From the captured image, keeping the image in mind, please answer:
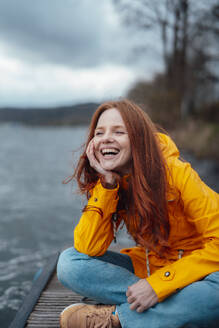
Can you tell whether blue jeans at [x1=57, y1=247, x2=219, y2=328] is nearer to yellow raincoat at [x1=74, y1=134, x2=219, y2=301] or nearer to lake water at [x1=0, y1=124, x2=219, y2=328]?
yellow raincoat at [x1=74, y1=134, x2=219, y2=301]

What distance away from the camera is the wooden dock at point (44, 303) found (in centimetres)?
187

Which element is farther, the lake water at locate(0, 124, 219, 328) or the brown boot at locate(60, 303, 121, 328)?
the lake water at locate(0, 124, 219, 328)

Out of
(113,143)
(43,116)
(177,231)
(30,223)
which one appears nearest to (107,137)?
(113,143)

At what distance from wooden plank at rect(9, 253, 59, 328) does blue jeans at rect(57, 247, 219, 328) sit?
43 cm

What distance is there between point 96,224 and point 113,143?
44cm

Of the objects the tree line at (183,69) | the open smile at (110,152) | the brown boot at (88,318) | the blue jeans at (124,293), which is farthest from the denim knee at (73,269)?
the tree line at (183,69)

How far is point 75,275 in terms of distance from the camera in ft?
5.34

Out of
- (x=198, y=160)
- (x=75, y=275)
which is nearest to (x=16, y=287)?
(x=75, y=275)

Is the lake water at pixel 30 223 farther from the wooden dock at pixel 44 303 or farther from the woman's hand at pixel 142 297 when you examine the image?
the woman's hand at pixel 142 297

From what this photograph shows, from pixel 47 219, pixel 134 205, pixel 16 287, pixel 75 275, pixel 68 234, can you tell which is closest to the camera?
pixel 75 275

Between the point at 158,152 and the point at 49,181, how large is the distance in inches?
348

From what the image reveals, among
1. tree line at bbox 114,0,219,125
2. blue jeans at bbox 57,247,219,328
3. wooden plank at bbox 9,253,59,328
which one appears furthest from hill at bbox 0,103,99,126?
blue jeans at bbox 57,247,219,328

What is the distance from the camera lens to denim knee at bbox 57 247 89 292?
1.62 meters

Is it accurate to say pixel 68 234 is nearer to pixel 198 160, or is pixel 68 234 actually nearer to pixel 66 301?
pixel 66 301
